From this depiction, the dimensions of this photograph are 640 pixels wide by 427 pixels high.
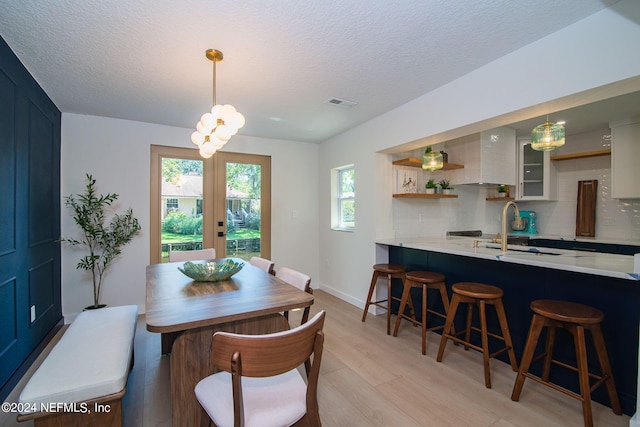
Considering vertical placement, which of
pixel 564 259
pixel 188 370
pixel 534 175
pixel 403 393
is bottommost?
pixel 403 393

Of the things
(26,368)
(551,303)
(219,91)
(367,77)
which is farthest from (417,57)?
(26,368)

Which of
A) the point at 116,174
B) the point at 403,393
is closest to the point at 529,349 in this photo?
the point at 403,393

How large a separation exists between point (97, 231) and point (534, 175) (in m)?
5.79

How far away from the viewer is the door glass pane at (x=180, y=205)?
12.6 ft

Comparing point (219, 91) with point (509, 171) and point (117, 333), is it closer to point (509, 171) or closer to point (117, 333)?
point (117, 333)

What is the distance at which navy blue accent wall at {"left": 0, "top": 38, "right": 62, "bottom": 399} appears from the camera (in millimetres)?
2053

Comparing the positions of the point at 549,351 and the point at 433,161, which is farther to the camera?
the point at 433,161

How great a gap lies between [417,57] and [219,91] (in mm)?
1791

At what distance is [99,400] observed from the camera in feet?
4.31

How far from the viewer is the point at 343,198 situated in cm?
443

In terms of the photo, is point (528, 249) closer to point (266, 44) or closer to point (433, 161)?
point (433, 161)

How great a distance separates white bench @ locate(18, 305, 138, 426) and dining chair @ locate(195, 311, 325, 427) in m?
0.46

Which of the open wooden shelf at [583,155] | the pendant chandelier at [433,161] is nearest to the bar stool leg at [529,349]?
the pendant chandelier at [433,161]

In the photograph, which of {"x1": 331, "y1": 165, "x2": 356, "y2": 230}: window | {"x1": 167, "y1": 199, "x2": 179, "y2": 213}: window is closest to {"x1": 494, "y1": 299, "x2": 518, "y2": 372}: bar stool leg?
{"x1": 331, "y1": 165, "x2": 356, "y2": 230}: window
